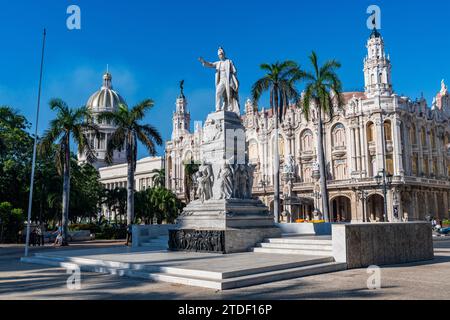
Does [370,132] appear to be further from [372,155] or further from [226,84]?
[226,84]

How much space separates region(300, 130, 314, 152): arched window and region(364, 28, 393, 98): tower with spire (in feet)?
33.5

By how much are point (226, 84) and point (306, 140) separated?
49.4 metres

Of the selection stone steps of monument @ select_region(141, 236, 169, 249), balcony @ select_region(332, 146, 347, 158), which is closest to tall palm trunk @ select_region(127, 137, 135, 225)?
stone steps of monument @ select_region(141, 236, 169, 249)

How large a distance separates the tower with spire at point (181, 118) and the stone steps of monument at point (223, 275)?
253 ft

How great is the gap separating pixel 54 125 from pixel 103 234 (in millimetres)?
13195

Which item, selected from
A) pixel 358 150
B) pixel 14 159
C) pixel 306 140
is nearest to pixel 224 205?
pixel 14 159

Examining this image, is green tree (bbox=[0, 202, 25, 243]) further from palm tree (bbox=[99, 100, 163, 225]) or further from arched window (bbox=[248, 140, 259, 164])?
arched window (bbox=[248, 140, 259, 164])

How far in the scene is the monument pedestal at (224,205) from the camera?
52.8 feet

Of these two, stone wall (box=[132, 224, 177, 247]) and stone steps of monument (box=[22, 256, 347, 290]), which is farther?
stone wall (box=[132, 224, 177, 247])

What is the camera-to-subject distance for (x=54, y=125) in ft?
98.1

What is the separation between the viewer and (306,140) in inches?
2630

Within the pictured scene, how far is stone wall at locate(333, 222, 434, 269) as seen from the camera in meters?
13.1

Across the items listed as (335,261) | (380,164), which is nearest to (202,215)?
(335,261)
